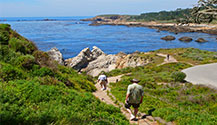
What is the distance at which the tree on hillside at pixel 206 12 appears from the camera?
6734mm

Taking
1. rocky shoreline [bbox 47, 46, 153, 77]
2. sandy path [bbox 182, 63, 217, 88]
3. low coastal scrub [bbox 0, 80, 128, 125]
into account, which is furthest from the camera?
rocky shoreline [bbox 47, 46, 153, 77]

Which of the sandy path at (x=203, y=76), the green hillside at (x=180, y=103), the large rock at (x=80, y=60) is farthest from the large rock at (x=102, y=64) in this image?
the green hillside at (x=180, y=103)

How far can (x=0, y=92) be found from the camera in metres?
5.89

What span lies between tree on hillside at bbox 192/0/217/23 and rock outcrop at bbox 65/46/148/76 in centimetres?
2921

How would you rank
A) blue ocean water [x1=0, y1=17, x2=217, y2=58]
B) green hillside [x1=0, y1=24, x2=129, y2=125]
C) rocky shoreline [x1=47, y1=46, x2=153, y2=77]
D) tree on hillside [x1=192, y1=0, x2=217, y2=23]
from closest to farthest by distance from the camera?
green hillside [x1=0, y1=24, x2=129, y2=125] < tree on hillside [x1=192, y1=0, x2=217, y2=23] < rocky shoreline [x1=47, y1=46, x2=153, y2=77] < blue ocean water [x1=0, y1=17, x2=217, y2=58]

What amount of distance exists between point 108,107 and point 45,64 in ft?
21.3

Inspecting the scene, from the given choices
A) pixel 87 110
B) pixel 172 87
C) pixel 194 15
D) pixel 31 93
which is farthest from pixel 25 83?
pixel 172 87

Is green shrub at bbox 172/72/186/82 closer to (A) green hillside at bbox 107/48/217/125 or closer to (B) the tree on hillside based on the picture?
(A) green hillside at bbox 107/48/217/125

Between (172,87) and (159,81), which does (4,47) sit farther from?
(159,81)

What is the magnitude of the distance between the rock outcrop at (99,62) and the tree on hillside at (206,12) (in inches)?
1150

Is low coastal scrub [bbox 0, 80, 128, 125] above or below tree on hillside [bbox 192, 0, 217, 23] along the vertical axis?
below

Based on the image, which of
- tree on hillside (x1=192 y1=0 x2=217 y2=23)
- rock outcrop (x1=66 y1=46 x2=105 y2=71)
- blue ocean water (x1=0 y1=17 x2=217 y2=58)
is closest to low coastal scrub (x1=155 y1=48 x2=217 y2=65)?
rock outcrop (x1=66 y1=46 x2=105 y2=71)

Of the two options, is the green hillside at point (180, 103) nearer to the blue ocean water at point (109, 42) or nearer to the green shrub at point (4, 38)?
the green shrub at point (4, 38)

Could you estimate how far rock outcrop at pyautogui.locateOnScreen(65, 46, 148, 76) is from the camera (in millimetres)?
37875
